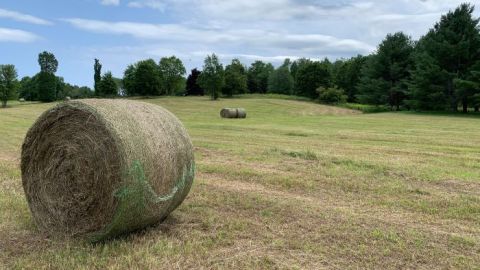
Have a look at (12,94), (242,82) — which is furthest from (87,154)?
(242,82)

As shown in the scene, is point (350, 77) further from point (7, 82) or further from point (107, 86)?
point (7, 82)

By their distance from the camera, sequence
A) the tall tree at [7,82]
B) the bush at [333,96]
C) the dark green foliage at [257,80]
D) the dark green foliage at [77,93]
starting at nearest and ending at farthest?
the bush at [333,96], the tall tree at [7,82], the dark green foliage at [77,93], the dark green foliage at [257,80]

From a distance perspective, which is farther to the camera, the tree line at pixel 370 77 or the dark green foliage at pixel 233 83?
the dark green foliage at pixel 233 83

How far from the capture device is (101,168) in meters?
5.46

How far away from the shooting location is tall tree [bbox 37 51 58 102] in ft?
289

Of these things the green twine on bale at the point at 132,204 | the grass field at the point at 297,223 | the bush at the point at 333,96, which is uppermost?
the bush at the point at 333,96

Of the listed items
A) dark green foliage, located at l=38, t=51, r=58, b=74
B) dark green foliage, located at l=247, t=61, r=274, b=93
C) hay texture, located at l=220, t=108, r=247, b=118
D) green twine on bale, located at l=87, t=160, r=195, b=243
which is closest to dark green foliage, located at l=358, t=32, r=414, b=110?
hay texture, located at l=220, t=108, r=247, b=118

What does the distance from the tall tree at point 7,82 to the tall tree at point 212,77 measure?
28.8 meters

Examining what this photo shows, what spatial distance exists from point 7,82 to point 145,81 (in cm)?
2152

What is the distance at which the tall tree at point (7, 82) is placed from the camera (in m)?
69.3

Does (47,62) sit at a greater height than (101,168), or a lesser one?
greater

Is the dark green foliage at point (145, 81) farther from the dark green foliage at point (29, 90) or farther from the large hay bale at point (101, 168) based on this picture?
the large hay bale at point (101, 168)

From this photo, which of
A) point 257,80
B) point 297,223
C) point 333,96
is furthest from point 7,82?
point 297,223

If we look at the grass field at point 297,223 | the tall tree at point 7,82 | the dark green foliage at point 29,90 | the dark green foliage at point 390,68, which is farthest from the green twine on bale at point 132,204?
the dark green foliage at point 29,90
